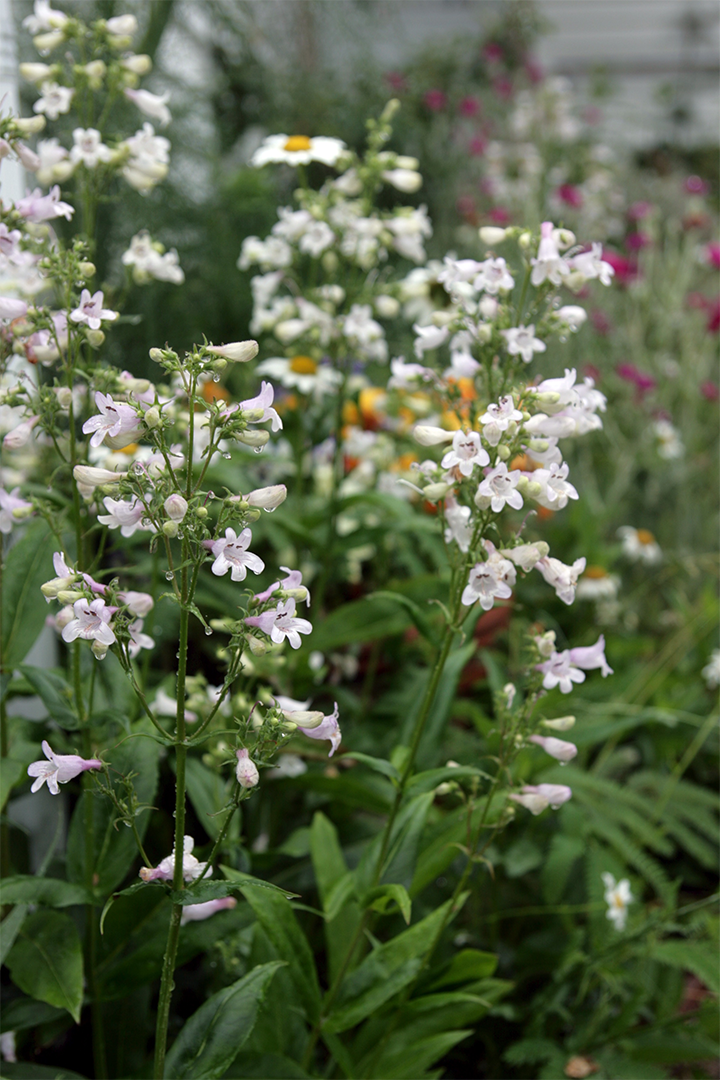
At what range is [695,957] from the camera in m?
1.57

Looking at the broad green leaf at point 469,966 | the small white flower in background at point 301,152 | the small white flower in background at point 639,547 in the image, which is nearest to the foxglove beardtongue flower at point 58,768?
the broad green leaf at point 469,966

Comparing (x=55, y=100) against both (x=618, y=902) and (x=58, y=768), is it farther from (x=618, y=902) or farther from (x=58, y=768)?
(x=618, y=902)

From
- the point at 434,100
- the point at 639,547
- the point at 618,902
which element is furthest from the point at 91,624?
the point at 434,100

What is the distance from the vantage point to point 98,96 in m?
2.57

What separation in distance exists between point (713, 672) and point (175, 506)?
177cm

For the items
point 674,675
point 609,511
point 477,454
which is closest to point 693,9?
point 609,511

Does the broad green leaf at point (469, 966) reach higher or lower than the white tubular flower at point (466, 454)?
lower

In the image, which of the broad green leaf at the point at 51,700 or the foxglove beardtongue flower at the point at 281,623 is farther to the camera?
the broad green leaf at the point at 51,700

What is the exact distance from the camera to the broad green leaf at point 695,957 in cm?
153

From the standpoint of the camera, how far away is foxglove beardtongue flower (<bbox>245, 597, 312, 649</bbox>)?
0.85m

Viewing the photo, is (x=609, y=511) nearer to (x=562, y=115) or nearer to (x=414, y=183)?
(x=414, y=183)

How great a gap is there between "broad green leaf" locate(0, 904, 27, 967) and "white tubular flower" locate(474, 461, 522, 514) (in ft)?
2.62

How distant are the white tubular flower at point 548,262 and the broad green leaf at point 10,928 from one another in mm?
1095

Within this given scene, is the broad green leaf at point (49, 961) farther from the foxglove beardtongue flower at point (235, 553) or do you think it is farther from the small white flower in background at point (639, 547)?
the small white flower in background at point (639, 547)
